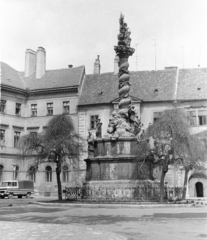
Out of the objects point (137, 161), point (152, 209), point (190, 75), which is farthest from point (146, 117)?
point (152, 209)

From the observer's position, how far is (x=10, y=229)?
398 inches

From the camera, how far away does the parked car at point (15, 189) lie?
41722mm

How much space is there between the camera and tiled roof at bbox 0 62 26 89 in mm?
52072

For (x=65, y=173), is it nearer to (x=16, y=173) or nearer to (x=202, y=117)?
(x=16, y=173)

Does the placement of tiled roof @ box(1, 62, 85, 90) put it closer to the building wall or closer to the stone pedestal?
the building wall

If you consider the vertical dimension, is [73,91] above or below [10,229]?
above

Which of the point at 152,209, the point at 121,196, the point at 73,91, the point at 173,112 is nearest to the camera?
the point at 152,209

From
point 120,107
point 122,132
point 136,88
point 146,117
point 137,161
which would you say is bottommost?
point 137,161

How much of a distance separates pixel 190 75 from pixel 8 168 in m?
25.0

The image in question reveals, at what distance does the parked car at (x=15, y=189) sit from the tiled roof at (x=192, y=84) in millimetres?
19828

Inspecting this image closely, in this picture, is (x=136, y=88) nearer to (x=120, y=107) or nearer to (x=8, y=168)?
(x=8, y=168)

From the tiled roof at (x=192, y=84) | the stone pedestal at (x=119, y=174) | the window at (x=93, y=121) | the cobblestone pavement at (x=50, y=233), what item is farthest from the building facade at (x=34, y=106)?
the cobblestone pavement at (x=50, y=233)

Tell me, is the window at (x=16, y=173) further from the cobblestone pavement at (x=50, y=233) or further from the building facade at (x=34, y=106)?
the cobblestone pavement at (x=50, y=233)

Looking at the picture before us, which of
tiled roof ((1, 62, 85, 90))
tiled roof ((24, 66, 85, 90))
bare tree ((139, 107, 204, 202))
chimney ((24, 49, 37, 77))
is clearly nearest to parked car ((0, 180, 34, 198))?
tiled roof ((1, 62, 85, 90))
